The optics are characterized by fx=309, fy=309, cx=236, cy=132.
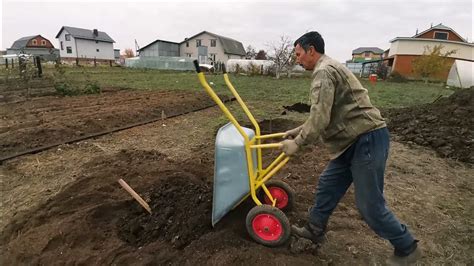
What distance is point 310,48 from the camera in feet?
7.65

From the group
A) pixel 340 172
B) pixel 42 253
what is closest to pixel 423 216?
pixel 340 172

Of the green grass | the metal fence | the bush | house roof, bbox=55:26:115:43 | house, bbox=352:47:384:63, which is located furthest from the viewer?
house, bbox=352:47:384:63

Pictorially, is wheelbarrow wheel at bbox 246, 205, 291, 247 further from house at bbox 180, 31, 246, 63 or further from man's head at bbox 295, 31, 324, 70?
house at bbox 180, 31, 246, 63

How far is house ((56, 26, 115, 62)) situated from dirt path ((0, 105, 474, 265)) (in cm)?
5690

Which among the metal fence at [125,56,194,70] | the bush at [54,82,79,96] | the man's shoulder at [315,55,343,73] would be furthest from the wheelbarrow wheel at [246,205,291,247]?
the metal fence at [125,56,194,70]

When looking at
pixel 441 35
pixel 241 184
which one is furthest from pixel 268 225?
pixel 441 35

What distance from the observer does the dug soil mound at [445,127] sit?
5711mm

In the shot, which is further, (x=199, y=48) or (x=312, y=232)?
(x=199, y=48)

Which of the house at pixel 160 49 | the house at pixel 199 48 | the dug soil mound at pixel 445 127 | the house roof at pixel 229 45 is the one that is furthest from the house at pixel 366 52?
the dug soil mound at pixel 445 127

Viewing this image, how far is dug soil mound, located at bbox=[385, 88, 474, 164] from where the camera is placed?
18.7 ft

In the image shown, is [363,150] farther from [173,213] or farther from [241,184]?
[173,213]

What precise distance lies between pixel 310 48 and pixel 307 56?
0.06m

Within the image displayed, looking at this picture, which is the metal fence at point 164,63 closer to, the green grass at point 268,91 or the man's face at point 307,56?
the green grass at point 268,91

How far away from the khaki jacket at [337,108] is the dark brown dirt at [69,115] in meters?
5.03
